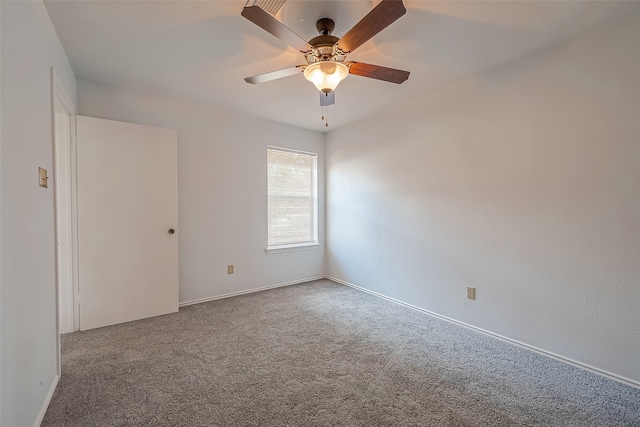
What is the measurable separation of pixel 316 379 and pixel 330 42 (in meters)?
2.24

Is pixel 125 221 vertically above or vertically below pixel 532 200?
below

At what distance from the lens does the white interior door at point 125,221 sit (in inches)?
106

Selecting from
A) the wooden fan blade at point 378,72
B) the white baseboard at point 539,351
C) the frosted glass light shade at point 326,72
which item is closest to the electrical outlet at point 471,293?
the white baseboard at point 539,351

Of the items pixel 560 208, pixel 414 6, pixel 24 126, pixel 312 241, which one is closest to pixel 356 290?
pixel 312 241

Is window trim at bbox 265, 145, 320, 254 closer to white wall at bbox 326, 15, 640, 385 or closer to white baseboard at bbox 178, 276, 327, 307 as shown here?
white baseboard at bbox 178, 276, 327, 307

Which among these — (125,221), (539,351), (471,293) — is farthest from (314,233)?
(539,351)

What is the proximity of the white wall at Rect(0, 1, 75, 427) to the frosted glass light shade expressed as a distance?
4.92 feet

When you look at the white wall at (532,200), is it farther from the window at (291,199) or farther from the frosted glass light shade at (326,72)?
the frosted glass light shade at (326,72)

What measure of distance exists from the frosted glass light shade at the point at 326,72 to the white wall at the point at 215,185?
2.02m

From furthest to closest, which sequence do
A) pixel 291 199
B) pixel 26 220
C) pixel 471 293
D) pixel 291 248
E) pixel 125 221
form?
pixel 291 199
pixel 291 248
pixel 125 221
pixel 471 293
pixel 26 220

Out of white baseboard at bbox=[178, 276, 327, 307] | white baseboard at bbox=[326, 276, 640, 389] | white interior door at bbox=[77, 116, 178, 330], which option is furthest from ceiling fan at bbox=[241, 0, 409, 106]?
white baseboard at bbox=[178, 276, 327, 307]

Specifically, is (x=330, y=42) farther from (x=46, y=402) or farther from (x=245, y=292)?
(x=245, y=292)

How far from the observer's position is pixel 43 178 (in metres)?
1.70

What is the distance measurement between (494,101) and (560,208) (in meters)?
1.07
